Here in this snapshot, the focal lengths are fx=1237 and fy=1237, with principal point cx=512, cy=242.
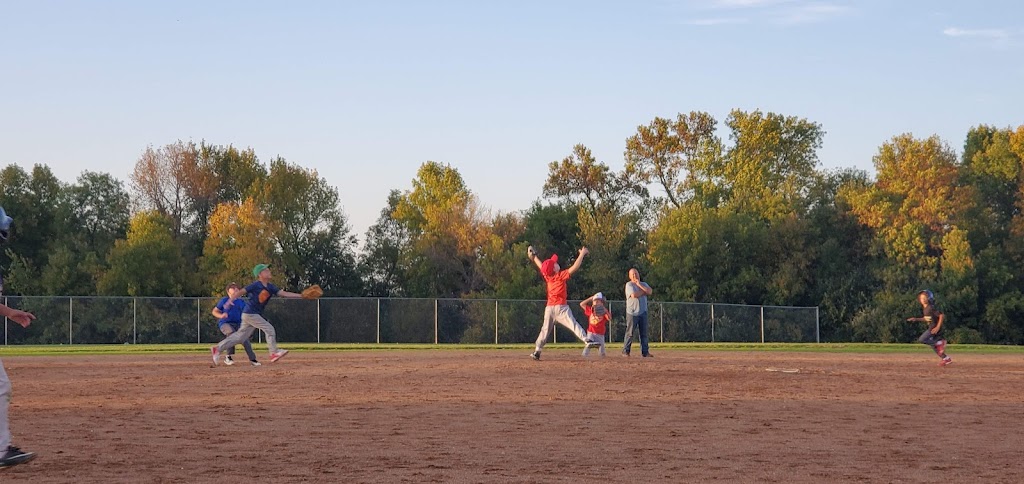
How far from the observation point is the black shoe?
9016mm

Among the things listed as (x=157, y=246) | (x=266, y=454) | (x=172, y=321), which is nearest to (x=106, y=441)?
(x=266, y=454)

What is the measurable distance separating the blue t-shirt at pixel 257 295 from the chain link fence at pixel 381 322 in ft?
84.4

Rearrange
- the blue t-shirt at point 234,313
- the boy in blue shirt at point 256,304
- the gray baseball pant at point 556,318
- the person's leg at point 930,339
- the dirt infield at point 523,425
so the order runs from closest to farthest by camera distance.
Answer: the dirt infield at point 523,425, the boy in blue shirt at point 256,304, the gray baseball pant at point 556,318, the blue t-shirt at point 234,313, the person's leg at point 930,339

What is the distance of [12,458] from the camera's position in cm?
903

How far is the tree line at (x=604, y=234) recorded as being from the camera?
207ft

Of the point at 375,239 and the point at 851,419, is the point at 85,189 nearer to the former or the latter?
the point at 375,239

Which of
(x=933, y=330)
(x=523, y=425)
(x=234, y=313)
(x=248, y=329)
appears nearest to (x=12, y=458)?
(x=523, y=425)

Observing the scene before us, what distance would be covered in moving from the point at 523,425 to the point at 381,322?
38.4 metres

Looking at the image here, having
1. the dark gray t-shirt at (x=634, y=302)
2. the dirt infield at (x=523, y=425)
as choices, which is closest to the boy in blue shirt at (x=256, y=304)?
the dirt infield at (x=523, y=425)

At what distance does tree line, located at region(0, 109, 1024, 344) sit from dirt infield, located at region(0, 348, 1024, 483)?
43.1 m

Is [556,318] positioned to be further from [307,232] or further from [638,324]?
[307,232]

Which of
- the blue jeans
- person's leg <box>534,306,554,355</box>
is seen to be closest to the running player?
the blue jeans

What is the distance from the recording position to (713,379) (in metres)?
19.3

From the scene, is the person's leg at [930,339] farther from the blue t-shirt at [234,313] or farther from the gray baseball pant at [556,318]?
the blue t-shirt at [234,313]
